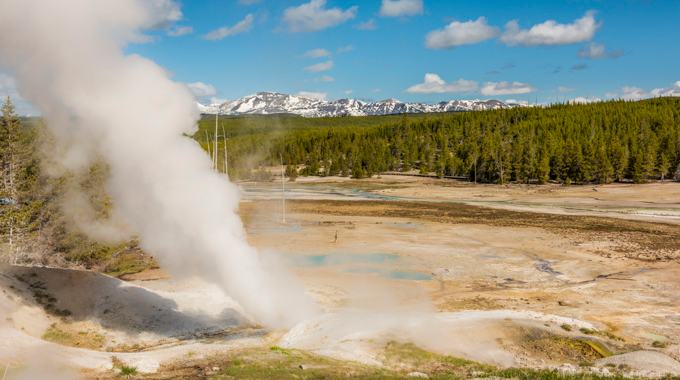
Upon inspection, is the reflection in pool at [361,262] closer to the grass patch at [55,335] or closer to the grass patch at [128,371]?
the grass patch at [55,335]

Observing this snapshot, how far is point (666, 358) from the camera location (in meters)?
12.8

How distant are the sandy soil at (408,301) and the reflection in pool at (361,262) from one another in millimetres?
214

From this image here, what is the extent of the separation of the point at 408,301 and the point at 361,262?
360 inches

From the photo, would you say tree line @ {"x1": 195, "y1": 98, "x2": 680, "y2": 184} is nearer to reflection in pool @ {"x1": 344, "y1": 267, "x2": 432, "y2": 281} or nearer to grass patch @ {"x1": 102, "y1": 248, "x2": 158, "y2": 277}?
grass patch @ {"x1": 102, "y1": 248, "x2": 158, "y2": 277}

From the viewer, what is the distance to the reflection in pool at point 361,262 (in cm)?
2764

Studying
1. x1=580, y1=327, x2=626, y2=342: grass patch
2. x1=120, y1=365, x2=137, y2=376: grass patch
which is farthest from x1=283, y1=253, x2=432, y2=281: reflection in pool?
x1=120, y1=365, x2=137, y2=376: grass patch

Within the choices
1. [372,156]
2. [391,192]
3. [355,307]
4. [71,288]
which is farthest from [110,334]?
[372,156]

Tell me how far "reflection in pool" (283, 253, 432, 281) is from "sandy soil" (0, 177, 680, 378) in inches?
8.4

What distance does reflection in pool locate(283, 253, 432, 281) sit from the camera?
90.7 feet

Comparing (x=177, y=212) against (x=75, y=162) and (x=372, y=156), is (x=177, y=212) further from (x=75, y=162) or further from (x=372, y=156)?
(x=372, y=156)

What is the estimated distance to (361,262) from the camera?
31.0m

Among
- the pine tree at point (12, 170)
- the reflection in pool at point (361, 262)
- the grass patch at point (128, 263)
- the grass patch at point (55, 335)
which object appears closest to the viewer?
the grass patch at point (55, 335)

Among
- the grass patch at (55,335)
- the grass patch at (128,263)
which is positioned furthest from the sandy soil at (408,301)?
the grass patch at (128,263)

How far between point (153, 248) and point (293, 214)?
125ft
